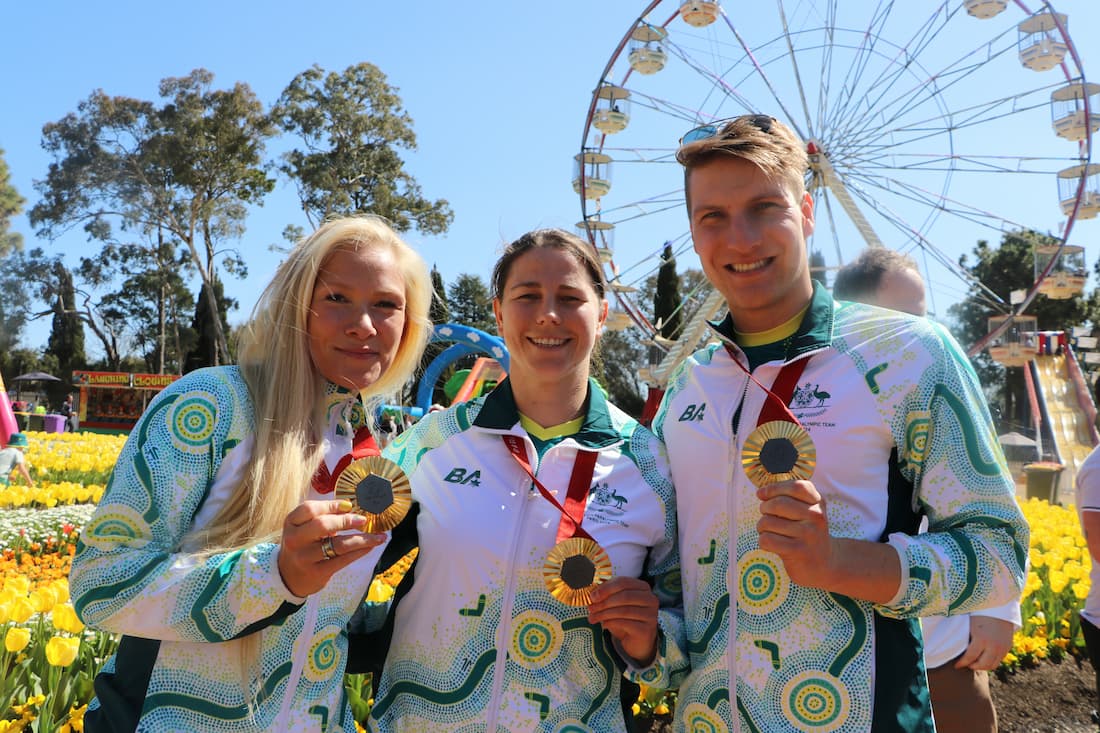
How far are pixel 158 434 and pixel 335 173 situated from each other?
2718cm

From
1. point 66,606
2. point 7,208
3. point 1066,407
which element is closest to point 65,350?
point 7,208

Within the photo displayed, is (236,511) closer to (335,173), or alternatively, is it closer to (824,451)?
(824,451)

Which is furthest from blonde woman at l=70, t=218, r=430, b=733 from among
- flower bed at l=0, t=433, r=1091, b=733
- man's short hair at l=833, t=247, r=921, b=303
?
man's short hair at l=833, t=247, r=921, b=303

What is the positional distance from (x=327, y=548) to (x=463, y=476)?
0.56 meters

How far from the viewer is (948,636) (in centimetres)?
237

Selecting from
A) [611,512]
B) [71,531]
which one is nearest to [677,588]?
[611,512]

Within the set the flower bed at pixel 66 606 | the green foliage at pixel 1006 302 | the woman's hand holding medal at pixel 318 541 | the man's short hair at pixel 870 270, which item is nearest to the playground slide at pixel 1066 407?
the green foliage at pixel 1006 302

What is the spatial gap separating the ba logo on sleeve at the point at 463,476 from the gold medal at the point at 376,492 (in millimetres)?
379

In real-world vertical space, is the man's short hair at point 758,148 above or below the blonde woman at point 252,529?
above

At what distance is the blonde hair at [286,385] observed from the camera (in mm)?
1645

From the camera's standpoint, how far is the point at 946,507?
1564 mm

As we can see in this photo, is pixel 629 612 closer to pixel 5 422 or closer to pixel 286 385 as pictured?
pixel 286 385

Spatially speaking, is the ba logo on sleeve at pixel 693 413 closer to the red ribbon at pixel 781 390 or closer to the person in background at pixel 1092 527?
the red ribbon at pixel 781 390

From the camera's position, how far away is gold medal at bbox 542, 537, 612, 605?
5.51 feet
